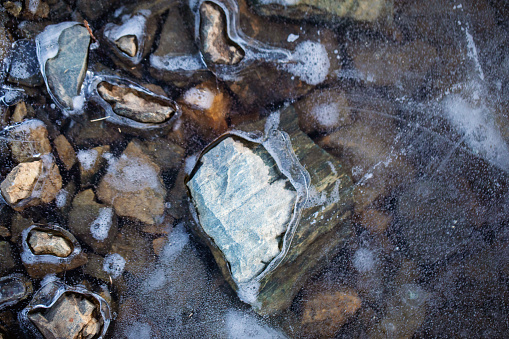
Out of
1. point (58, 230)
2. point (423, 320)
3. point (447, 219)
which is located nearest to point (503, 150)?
point (447, 219)

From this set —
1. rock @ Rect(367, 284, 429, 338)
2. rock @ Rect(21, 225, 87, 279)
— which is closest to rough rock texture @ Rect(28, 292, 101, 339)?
rock @ Rect(21, 225, 87, 279)

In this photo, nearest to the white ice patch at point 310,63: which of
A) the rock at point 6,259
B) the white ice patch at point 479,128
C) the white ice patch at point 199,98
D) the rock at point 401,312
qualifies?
the white ice patch at point 199,98

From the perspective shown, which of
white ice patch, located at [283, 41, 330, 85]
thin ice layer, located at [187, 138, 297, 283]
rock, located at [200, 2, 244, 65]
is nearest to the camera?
thin ice layer, located at [187, 138, 297, 283]

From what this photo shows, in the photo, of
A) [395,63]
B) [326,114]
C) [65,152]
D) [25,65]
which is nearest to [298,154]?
[326,114]

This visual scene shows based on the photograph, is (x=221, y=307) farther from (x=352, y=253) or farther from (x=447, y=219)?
(x=447, y=219)

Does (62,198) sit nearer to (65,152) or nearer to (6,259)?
(65,152)

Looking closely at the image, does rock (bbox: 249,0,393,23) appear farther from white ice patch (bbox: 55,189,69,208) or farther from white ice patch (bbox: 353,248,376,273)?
white ice patch (bbox: 55,189,69,208)
